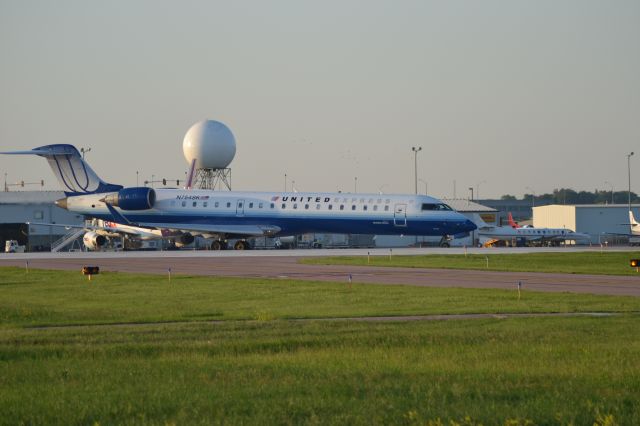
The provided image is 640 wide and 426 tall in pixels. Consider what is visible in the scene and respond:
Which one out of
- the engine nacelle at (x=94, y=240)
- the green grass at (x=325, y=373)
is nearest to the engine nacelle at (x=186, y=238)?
the engine nacelle at (x=94, y=240)

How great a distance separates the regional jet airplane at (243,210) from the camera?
69188 mm

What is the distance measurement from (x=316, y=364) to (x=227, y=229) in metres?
57.0

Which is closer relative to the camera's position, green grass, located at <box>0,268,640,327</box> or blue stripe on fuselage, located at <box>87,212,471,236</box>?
green grass, located at <box>0,268,640,327</box>

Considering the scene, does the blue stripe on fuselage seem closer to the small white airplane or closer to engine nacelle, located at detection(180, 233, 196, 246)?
engine nacelle, located at detection(180, 233, 196, 246)

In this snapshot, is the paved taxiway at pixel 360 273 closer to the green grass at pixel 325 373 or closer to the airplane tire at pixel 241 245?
the green grass at pixel 325 373

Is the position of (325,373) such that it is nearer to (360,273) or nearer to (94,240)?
(360,273)

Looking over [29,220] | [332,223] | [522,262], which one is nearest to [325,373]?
[522,262]

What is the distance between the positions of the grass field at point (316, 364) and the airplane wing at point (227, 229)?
142 feet

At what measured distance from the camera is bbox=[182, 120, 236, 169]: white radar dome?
102062 mm

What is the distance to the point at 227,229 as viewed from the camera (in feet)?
239

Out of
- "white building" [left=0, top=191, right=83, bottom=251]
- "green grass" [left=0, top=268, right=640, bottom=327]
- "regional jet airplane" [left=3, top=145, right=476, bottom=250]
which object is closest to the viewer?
"green grass" [left=0, top=268, right=640, bottom=327]

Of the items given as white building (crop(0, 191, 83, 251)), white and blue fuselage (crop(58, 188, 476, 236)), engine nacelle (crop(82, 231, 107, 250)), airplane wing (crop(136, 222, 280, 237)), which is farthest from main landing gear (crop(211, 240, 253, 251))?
white building (crop(0, 191, 83, 251))

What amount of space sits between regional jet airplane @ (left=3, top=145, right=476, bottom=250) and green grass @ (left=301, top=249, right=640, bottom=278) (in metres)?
10.7

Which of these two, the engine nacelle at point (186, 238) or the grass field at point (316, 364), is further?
the engine nacelle at point (186, 238)
